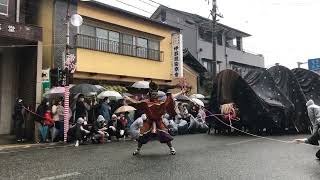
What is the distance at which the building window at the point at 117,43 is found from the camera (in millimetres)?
22500

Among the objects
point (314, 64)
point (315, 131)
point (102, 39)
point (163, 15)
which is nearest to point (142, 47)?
point (102, 39)

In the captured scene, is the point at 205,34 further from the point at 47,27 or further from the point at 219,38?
the point at 47,27

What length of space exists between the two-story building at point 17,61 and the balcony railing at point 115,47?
11.1 feet

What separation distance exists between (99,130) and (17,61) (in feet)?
21.6

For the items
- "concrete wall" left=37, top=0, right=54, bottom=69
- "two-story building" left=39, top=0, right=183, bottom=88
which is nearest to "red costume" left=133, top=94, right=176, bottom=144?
"two-story building" left=39, top=0, right=183, bottom=88

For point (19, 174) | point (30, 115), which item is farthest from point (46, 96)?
point (19, 174)

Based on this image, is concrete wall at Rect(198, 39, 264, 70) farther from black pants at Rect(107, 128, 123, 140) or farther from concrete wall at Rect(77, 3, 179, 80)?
black pants at Rect(107, 128, 123, 140)

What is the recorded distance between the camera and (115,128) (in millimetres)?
17078

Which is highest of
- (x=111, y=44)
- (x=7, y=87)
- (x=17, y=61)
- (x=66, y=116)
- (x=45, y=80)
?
(x=111, y=44)

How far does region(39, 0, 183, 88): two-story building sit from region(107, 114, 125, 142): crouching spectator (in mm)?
5321

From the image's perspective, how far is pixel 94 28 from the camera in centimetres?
2303

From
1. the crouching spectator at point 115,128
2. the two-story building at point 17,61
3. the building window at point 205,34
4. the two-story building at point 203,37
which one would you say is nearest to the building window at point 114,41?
the two-story building at point 17,61

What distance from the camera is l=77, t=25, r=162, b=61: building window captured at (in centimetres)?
2250

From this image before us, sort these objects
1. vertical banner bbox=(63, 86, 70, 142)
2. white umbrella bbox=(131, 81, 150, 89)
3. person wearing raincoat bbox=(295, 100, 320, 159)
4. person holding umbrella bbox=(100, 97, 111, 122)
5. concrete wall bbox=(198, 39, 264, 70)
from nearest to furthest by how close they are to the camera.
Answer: person wearing raincoat bbox=(295, 100, 320, 159)
vertical banner bbox=(63, 86, 70, 142)
person holding umbrella bbox=(100, 97, 111, 122)
white umbrella bbox=(131, 81, 150, 89)
concrete wall bbox=(198, 39, 264, 70)
